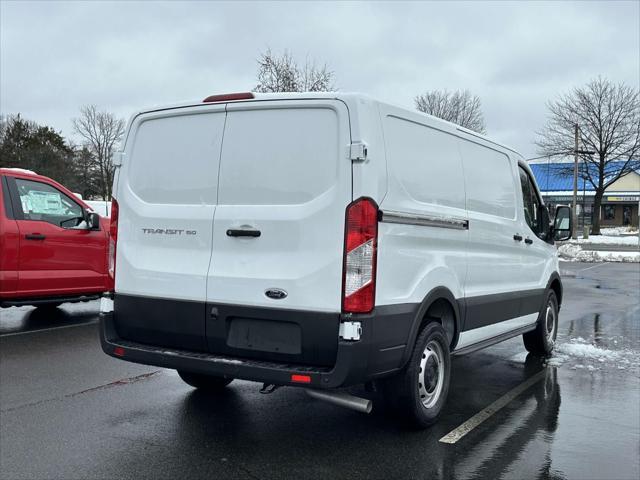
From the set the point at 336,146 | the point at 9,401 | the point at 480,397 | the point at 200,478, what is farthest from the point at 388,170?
the point at 9,401

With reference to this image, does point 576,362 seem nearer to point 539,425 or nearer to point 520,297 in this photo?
point 520,297

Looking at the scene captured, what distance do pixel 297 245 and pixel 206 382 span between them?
2.17 meters

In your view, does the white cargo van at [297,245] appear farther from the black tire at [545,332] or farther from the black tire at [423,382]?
the black tire at [545,332]

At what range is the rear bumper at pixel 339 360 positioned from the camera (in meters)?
3.71

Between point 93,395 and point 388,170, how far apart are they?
3.23m

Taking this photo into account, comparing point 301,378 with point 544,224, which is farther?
point 544,224

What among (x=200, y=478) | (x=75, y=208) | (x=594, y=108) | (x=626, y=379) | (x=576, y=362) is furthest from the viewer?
(x=594, y=108)

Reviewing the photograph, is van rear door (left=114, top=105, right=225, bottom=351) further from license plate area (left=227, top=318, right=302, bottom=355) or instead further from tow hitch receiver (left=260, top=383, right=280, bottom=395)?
tow hitch receiver (left=260, top=383, right=280, bottom=395)

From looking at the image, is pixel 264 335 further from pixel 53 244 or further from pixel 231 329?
pixel 53 244

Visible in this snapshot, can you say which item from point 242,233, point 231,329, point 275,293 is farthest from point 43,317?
point 275,293

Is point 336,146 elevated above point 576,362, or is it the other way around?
point 336,146

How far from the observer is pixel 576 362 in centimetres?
688

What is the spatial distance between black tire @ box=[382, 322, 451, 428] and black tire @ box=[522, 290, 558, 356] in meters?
2.66

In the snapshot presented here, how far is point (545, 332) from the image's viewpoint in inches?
279
